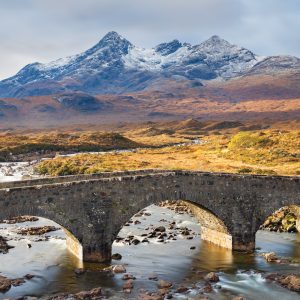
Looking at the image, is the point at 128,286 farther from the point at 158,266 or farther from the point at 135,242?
the point at 135,242

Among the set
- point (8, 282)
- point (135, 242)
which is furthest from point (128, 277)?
point (135, 242)

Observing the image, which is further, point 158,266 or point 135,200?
point 158,266

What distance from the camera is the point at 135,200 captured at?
106 feet

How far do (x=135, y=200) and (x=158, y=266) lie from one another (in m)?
4.78

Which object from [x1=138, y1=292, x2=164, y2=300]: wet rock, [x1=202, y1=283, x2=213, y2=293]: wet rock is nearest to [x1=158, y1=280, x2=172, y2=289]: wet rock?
[x1=138, y1=292, x2=164, y2=300]: wet rock

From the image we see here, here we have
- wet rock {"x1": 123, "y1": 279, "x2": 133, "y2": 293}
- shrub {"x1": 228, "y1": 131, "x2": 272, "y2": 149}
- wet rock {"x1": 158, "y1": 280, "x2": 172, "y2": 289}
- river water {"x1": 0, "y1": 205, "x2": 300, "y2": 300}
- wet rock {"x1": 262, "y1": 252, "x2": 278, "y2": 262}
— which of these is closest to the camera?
wet rock {"x1": 123, "y1": 279, "x2": 133, "y2": 293}

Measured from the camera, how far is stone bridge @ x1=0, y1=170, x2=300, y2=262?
95.6ft

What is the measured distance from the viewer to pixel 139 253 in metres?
35.0

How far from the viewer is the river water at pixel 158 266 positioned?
27750mm

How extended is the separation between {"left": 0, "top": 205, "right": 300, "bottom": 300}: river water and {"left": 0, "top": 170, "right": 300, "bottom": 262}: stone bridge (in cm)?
144

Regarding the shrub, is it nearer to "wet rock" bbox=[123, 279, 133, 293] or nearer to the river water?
the river water

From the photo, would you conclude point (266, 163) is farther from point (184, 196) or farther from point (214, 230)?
point (184, 196)

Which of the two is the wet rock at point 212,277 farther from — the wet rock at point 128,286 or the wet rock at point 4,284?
the wet rock at point 4,284

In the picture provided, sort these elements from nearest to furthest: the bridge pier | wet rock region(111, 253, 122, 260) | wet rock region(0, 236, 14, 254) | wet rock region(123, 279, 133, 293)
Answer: wet rock region(123, 279, 133, 293)
the bridge pier
wet rock region(111, 253, 122, 260)
wet rock region(0, 236, 14, 254)
